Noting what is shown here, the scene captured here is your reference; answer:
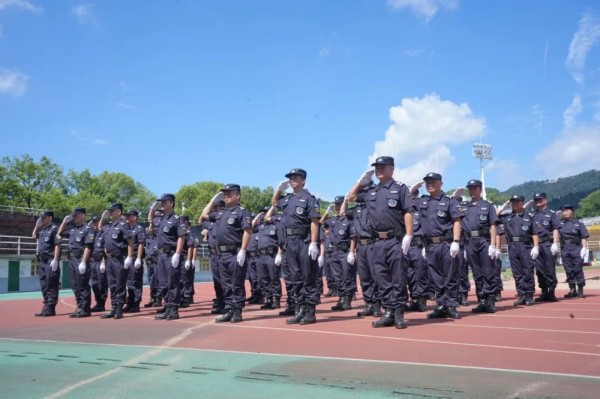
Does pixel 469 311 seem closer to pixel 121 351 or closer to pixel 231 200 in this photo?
pixel 231 200

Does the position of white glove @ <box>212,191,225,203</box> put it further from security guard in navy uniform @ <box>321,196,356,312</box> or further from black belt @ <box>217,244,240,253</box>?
security guard in navy uniform @ <box>321,196,356,312</box>

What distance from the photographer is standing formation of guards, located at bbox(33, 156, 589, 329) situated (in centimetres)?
708

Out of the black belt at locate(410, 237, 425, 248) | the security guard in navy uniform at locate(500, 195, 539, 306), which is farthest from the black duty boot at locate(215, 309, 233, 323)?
the security guard in navy uniform at locate(500, 195, 539, 306)

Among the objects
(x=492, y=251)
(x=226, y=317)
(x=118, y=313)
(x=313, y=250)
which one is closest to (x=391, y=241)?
(x=313, y=250)

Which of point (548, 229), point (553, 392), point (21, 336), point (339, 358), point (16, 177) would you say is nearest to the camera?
point (553, 392)

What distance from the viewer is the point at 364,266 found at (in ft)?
28.4

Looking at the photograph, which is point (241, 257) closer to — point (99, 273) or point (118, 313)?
point (118, 313)

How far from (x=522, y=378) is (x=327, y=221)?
28.9 feet

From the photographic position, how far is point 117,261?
9961 mm

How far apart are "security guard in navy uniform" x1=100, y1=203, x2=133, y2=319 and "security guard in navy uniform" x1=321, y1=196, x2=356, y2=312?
3.91m

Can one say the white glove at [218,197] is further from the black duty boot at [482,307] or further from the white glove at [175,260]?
the black duty boot at [482,307]

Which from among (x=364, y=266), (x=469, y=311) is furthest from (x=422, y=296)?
(x=364, y=266)

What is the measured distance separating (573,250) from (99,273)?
34.4 ft

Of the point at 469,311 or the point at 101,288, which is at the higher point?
the point at 101,288
